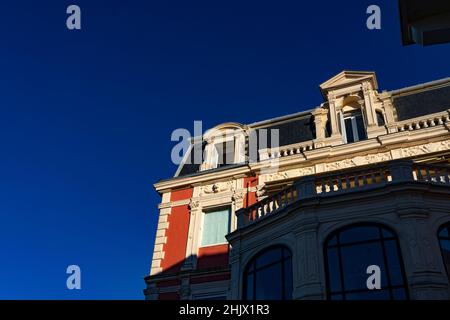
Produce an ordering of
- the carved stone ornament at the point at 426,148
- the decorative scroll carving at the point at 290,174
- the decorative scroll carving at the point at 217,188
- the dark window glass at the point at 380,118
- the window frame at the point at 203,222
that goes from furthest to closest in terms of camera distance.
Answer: the decorative scroll carving at the point at 217,188
the dark window glass at the point at 380,118
the decorative scroll carving at the point at 290,174
the window frame at the point at 203,222
the carved stone ornament at the point at 426,148

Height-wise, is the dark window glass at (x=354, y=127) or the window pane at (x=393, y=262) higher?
the dark window glass at (x=354, y=127)

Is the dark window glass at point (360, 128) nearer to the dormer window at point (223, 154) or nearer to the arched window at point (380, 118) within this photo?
the arched window at point (380, 118)

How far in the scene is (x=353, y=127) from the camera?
19.3 m

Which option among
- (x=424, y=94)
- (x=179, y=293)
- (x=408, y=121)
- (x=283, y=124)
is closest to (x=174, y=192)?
(x=179, y=293)

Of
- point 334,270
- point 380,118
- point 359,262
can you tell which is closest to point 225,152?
point 380,118

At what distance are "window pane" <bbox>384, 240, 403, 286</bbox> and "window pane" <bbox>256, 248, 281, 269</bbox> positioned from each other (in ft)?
10.2

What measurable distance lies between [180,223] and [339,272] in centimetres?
886

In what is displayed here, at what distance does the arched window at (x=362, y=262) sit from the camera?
424 inches

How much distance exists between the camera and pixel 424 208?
37.9 ft

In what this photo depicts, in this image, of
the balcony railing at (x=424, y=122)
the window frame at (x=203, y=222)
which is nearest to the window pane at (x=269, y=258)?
the window frame at (x=203, y=222)

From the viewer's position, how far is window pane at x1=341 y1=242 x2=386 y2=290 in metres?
11.1

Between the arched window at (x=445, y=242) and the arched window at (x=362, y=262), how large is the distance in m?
1.14

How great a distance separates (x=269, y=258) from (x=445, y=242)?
15.8 ft

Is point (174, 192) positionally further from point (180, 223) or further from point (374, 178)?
point (374, 178)
